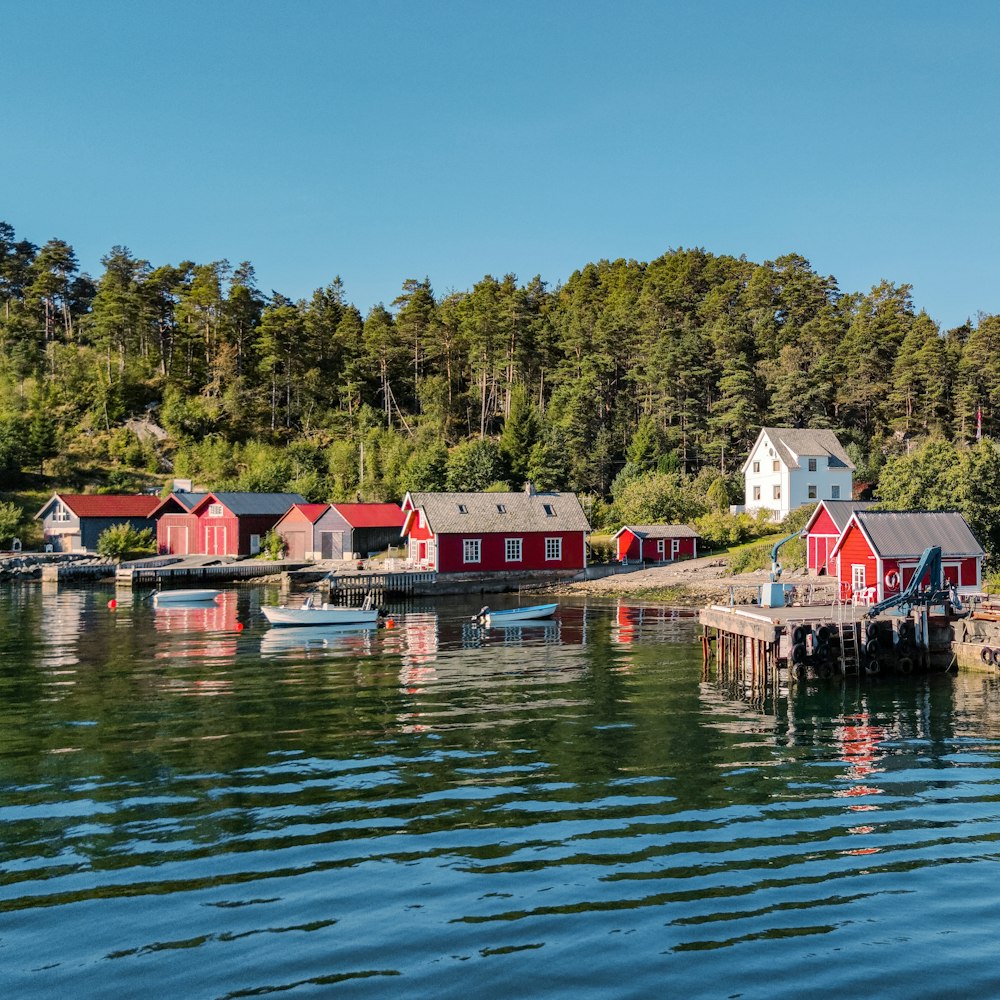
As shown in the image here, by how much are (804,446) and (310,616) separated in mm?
48405

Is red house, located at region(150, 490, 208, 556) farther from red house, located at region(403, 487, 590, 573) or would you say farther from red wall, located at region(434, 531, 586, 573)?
red wall, located at region(434, 531, 586, 573)

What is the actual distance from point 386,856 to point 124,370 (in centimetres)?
11870

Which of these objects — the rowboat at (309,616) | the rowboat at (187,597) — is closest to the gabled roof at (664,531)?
the rowboat at (309,616)

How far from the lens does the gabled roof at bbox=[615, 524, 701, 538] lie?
240 feet

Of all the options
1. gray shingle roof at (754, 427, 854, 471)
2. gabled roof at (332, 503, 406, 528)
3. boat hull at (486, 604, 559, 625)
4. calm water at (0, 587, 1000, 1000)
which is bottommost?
calm water at (0, 587, 1000, 1000)

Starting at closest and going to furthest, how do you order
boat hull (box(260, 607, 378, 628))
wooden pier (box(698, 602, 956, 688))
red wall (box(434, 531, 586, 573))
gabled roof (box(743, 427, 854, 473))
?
wooden pier (box(698, 602, 956, 688)) → boat hull (box(260, 607, 378, 628)) → red wall (box(434, 531, 586, 573)) → gabled roof (box(743, 427, 854, 473))

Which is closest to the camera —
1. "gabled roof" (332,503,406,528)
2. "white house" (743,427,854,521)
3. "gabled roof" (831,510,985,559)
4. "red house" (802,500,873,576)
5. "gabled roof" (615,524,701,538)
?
"gabled roof" (831,510,985,559)

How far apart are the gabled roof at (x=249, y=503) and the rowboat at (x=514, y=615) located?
131 feet

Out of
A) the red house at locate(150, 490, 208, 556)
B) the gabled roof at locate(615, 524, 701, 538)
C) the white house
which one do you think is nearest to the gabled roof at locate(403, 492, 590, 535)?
the gabled roof at locate(615, 524, 701, 538)

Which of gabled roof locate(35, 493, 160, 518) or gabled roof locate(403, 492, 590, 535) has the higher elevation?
gabled roof locate(35, 493, 160, 518)

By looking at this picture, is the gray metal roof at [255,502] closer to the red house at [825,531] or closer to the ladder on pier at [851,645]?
the red house at [825,531]

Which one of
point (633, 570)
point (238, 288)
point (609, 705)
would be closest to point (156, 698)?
point (609, 705)

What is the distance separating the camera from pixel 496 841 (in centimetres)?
1677

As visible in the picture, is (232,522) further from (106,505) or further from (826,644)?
(826,644)
